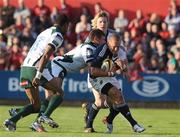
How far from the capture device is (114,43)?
1307cm

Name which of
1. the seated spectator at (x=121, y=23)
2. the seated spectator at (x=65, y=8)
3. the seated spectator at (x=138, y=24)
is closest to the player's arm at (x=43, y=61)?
the seated spectator at (x=138, y=24)

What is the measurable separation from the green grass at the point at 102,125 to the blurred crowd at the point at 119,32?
11.2 feet

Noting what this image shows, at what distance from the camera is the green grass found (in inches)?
503

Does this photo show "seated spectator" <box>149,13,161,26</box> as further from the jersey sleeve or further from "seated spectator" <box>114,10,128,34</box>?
the jersey sleeve

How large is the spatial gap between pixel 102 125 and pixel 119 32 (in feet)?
32.7

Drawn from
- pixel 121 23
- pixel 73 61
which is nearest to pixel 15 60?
pixel 121 23

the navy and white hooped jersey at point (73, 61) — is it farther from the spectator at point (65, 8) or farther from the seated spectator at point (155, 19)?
the spectator at point (65, 8)

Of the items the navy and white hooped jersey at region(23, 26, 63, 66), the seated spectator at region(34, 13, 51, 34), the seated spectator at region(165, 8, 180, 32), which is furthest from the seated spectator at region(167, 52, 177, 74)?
the navy and white hooped jersey at region(23, 26, 63, 66)

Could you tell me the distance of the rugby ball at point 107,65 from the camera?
42.9 feet

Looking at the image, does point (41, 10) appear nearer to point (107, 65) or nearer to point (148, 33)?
point (148, 33)

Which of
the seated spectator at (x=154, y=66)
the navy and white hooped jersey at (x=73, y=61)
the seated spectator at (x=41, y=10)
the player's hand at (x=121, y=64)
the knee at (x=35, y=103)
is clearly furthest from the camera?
the seated spectator at (x=41, y=10)

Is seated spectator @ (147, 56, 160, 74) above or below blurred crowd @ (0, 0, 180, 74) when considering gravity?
below

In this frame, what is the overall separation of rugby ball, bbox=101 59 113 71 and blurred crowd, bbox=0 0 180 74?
10248 mm

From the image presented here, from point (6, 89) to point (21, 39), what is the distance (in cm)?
268
